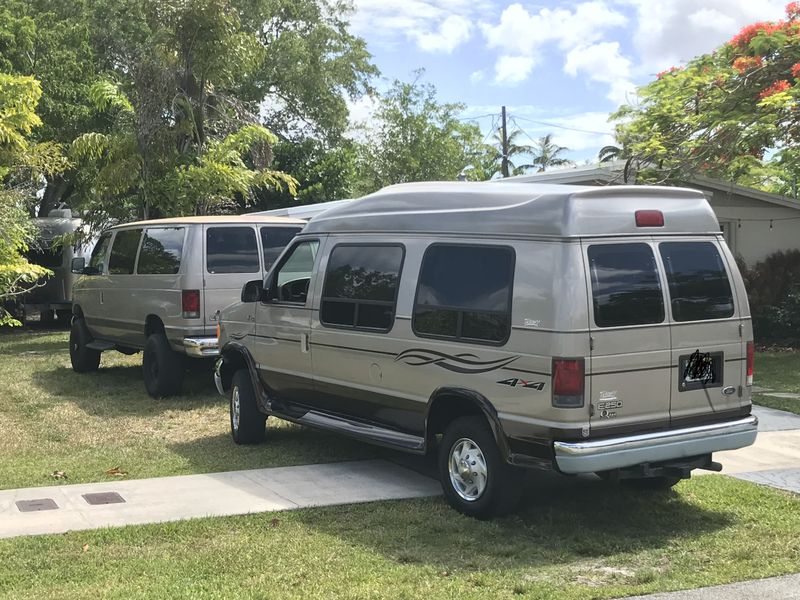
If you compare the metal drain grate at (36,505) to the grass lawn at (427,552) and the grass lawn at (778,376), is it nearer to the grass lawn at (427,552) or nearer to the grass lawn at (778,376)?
the grass lawn at (427,552)

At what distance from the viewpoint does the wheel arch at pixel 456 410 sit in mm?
6043

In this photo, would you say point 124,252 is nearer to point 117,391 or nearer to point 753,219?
point 117,391

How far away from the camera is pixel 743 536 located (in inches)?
236

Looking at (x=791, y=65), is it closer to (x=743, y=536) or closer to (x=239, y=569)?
(x=743, y=536)

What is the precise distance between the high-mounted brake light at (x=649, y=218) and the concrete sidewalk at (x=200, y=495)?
259cm

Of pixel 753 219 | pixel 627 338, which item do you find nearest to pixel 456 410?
pixel 627 338

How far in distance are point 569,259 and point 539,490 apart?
223cm

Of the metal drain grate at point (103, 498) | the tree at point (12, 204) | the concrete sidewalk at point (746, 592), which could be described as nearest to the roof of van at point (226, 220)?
the tree at point (12, 204)

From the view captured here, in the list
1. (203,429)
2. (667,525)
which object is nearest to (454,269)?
(667,525)

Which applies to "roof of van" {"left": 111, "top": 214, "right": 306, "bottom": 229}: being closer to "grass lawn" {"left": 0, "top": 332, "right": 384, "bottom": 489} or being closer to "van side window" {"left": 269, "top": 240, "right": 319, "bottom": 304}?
"grass lawn" {"left": 0, "top": 332, "right": 384, "bottom": 489}

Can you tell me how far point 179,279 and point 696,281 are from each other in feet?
21.2

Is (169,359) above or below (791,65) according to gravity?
below

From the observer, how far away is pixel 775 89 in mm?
13906

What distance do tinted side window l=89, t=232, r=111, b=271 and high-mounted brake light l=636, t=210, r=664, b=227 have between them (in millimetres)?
8882
